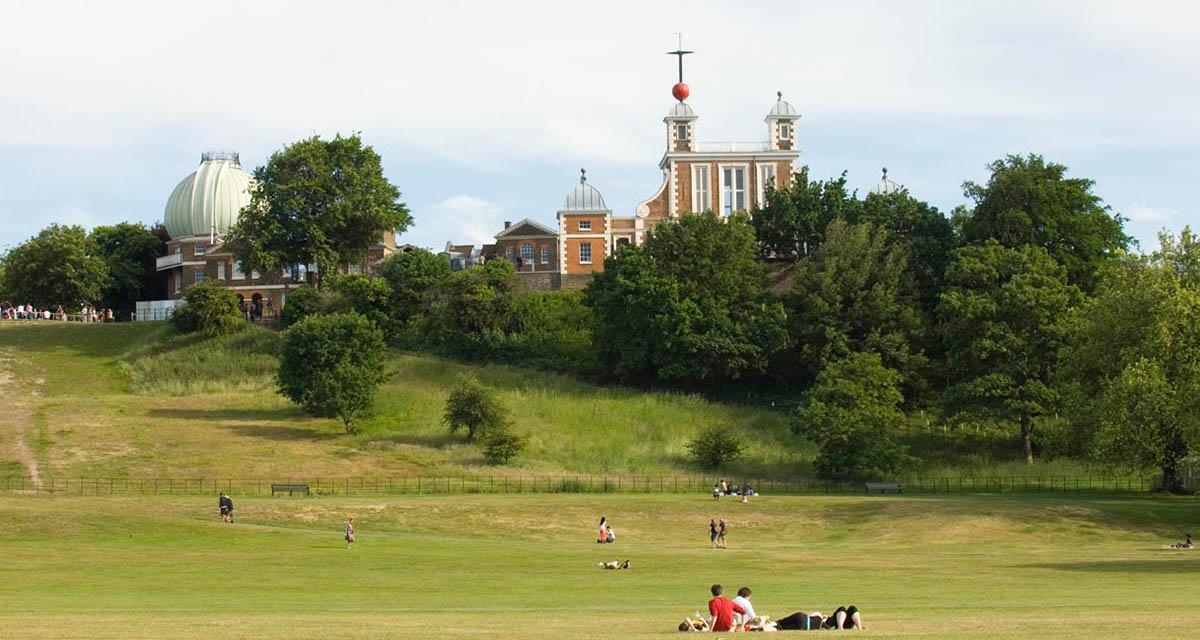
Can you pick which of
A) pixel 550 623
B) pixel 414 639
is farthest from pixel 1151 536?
pixel 414 639

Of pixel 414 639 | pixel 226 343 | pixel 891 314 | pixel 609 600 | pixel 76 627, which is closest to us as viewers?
pixel 414 639

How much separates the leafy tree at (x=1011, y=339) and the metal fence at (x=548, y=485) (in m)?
4.72

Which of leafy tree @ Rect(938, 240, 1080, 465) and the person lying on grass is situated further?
leafy tree @ Rect(938, 240, 1080, 465)

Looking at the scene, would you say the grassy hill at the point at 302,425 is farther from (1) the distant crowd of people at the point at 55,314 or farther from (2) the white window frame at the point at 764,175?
(2) the white window frame at the point at 764,175

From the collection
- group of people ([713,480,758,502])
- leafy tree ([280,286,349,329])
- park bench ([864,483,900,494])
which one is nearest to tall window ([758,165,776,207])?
leafy tree ([280,286,349,329])

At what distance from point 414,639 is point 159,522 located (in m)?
33.4

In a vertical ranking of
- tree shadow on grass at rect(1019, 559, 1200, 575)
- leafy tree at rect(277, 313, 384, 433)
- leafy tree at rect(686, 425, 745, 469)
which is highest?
leafy tree at rect(277, 313, 384, 433)

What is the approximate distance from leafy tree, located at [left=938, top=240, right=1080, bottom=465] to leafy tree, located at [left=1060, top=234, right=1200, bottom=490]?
690 cm

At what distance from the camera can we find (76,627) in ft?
87.3

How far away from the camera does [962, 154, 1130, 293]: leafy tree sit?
91.6 metres

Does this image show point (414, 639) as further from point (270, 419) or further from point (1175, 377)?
point (270, 419)

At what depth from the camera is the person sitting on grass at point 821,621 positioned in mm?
26750

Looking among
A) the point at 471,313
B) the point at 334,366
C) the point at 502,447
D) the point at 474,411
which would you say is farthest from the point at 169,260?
the point at 502,447

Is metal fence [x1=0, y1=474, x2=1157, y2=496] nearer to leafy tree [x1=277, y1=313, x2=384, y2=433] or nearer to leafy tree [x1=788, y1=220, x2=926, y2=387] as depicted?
leafy tree [x1=277, y1=313, x2=384, y2=433]
